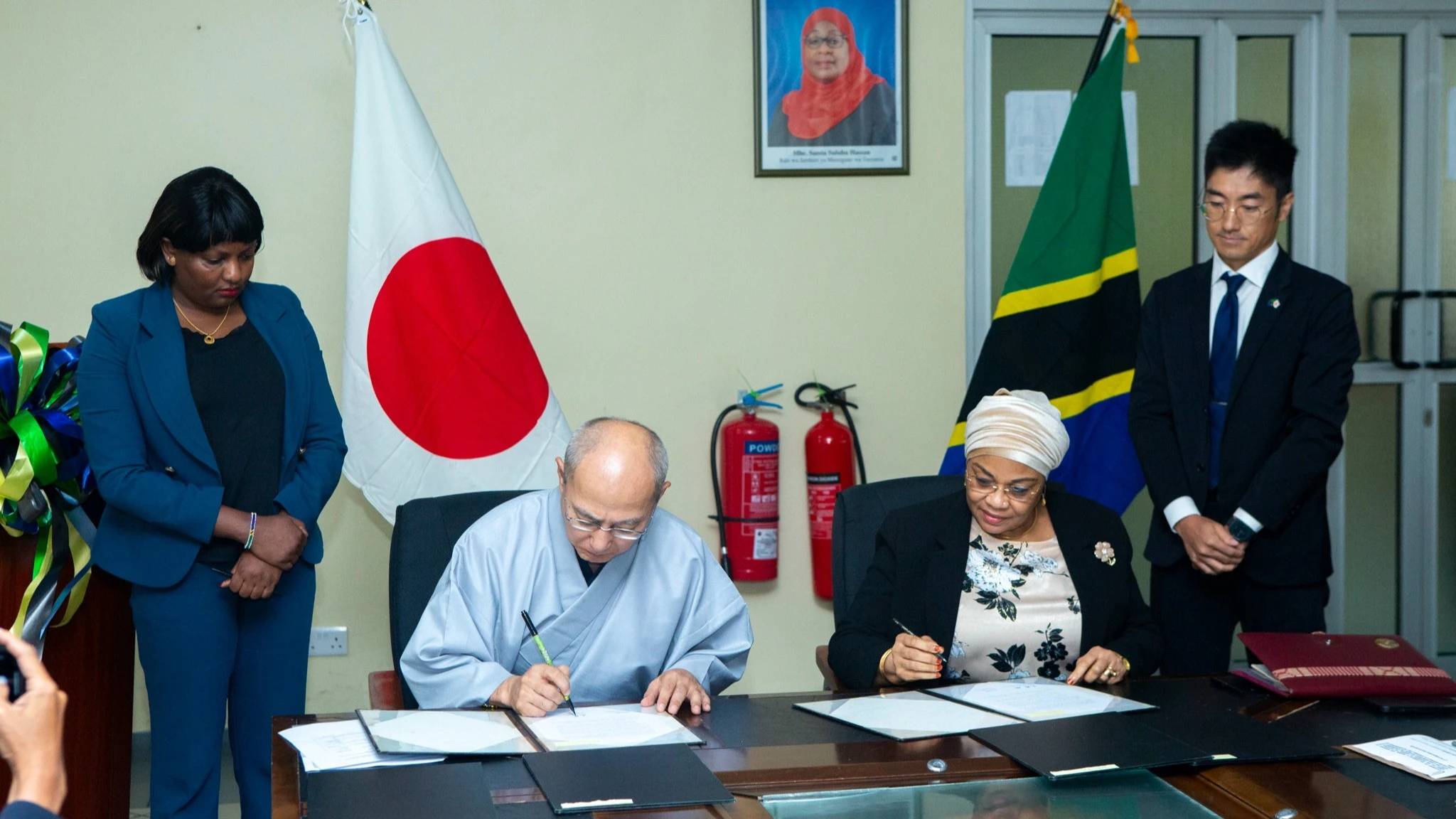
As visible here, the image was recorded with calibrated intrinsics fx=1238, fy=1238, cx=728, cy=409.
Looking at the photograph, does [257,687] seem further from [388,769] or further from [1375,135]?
[1375,135]

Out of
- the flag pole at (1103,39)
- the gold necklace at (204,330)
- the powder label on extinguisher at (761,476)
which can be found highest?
the flag pole at (1103,39)

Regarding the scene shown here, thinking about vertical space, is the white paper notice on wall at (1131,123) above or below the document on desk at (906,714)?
above

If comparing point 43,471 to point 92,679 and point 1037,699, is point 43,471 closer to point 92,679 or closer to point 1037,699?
point 92,679

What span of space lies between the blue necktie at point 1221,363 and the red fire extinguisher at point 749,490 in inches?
44.7

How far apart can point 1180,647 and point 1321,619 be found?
27 centimetres

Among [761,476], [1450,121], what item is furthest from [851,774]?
[1450,121]

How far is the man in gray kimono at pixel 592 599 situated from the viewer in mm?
1801

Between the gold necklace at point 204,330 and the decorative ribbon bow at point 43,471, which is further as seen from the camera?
the gold necklace at point 204,330

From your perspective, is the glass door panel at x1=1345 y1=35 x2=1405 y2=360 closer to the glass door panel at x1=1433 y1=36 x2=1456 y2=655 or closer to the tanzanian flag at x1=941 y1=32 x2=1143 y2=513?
the glass door panel at x1=1433 y1=36 x2=1456 y2=655

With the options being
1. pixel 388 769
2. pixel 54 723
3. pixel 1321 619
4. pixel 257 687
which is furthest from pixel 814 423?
pixel 54 723

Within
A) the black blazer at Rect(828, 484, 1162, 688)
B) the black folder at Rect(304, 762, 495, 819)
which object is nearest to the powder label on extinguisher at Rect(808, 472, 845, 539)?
the black blazer at Rect(828, 484, 1162, 688)

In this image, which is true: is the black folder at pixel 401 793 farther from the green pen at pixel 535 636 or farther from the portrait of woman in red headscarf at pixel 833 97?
the portrait of woman in red headscarf at pixel 833 97

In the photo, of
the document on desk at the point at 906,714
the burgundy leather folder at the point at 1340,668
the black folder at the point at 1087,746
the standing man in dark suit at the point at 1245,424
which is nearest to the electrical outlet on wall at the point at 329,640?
the document on desk at the point at 906,714

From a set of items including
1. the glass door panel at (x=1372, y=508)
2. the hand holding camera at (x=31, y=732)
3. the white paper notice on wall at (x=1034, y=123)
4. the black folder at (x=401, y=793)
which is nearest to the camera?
the hand holding camera at (x=31, y=732)
